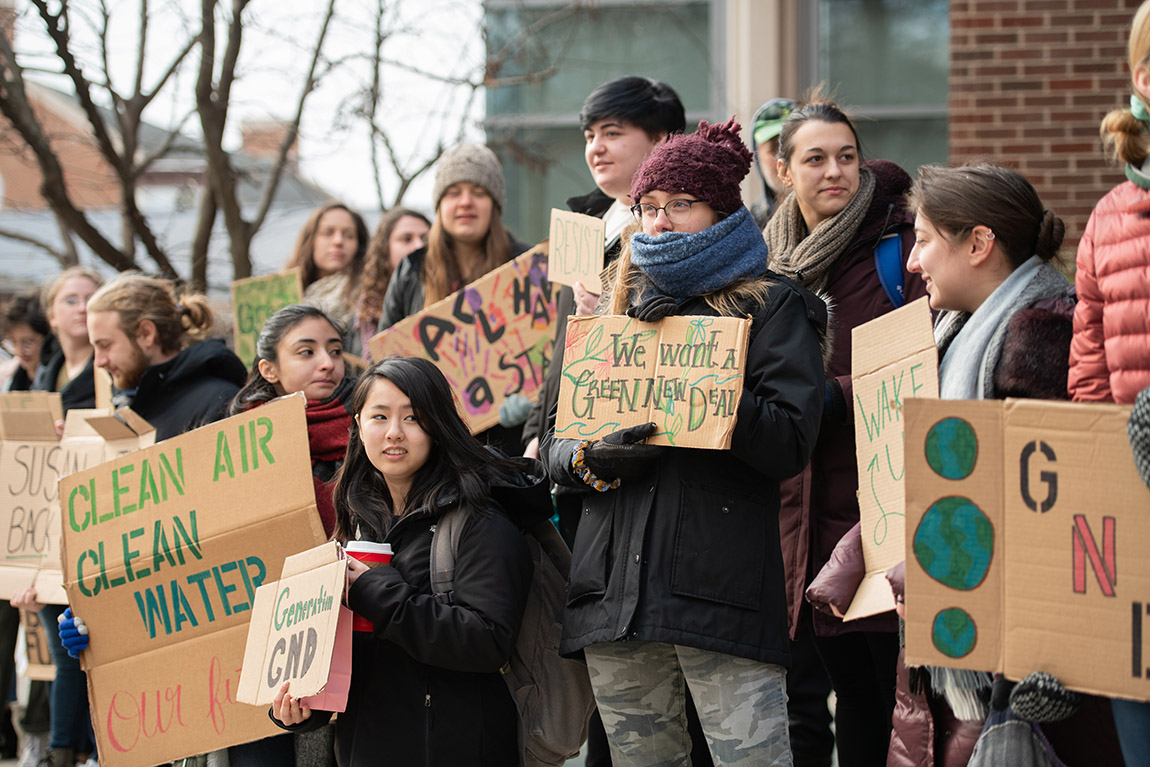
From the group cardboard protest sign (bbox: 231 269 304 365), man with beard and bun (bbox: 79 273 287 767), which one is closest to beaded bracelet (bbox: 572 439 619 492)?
man with beard and bun (bbox: 79 273 287 767)

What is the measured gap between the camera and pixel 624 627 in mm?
2895

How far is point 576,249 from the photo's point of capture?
157 inches

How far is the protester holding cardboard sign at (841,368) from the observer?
3.53 m

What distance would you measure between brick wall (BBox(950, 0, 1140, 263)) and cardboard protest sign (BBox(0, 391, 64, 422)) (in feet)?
15.3

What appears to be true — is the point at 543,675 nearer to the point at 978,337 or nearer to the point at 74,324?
the point at 978,337

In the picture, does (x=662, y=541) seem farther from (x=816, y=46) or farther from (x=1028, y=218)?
(x=816, y=46)

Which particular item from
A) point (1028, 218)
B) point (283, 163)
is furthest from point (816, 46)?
point (1028, 218)

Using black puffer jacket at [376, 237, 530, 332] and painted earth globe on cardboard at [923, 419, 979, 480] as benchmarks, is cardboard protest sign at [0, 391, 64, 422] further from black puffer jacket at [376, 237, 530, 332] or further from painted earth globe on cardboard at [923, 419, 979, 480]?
painted earth globe on cardboard at [923, 419, 979, 480]

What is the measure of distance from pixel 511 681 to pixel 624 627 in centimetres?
48

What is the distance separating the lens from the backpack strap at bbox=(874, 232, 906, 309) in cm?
362

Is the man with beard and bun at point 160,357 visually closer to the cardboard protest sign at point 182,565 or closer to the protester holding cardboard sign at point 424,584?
the cardboard protest sign at point 182,565

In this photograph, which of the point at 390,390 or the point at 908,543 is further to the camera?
the point at 390,390

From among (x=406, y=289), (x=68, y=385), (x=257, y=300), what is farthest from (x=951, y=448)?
(x=68, y=385)

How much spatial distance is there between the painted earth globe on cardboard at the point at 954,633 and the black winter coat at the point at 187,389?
2.65m
